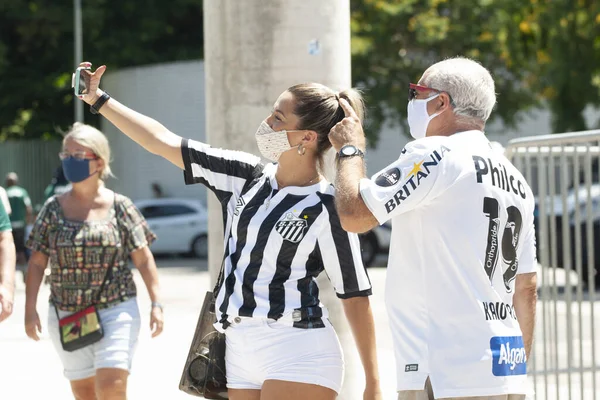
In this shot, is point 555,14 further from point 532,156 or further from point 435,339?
point 435,339

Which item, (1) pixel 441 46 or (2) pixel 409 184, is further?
(1) pixel 441 46

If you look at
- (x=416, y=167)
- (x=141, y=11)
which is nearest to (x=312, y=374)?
(x=416, y=167)

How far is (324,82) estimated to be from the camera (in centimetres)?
630

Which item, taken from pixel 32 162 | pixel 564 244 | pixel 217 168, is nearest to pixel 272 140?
pixel 217 168

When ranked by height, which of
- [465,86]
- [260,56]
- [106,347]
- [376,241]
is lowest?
[376,241]

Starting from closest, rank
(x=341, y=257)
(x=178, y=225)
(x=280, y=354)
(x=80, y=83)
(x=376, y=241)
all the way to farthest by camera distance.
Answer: (x=280, y=354) < (x=341, y=257) < (x=80, y=83) < (x=376, y=241) < (x=178, y=225)

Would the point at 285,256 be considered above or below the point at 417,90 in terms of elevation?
below

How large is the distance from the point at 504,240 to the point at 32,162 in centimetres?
3219

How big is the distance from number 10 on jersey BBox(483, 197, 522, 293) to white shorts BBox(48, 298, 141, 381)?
2.94m

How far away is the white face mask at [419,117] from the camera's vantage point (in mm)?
3877

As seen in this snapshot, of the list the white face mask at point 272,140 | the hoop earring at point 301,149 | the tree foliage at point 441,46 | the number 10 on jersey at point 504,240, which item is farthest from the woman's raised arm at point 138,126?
the tree foliage at point 441,46

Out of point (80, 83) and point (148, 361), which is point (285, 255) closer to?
point (80, 83)

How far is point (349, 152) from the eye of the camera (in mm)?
3834

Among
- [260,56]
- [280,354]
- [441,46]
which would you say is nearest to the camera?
[280,354]
